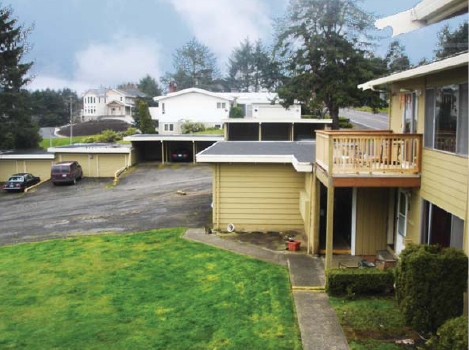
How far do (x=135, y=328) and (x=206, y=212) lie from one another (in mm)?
12257

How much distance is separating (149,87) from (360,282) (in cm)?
10109

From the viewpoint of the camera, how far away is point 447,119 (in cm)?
1023

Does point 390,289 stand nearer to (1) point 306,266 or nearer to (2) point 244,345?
(1) point 306,266

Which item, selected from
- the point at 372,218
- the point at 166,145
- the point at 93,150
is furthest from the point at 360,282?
the point at 166,145

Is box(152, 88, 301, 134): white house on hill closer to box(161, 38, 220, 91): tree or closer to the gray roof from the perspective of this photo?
the gray roof

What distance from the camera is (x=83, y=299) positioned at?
11289 mm

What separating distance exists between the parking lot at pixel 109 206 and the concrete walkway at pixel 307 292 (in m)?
3.58

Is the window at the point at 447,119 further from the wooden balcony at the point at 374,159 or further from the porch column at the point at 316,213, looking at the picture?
the porch column at the point at 316,213

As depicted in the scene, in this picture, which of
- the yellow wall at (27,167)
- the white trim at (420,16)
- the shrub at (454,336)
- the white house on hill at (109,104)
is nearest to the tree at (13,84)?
the yellow wall at (27,167)

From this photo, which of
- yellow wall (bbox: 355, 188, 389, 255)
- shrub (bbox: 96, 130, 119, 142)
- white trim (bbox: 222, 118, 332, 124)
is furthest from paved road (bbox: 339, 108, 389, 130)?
yellow wall (bbox: 355, 188, 389, 255)

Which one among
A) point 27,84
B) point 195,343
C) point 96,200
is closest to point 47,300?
point 195,343

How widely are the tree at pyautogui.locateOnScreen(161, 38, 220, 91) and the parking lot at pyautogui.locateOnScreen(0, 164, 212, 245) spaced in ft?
219

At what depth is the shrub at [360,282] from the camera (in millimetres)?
10758

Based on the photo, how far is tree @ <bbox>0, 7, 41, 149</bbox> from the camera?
41594mm
